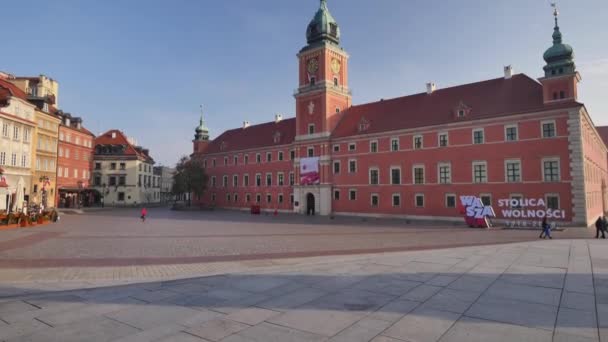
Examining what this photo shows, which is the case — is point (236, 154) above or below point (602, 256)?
above

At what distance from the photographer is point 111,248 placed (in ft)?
53.1

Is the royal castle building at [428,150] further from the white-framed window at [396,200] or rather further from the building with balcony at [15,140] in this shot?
the building with balcony at [15,140]

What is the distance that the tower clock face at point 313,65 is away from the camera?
5034 centimetres

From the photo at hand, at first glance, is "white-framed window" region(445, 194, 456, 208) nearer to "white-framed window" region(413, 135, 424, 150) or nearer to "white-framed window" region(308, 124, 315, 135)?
"white-framed window" region(413, 135, 424, 150)

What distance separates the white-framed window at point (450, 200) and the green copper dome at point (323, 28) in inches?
1147

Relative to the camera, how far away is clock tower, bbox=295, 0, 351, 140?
48.8 metres

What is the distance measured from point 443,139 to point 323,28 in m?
25.3

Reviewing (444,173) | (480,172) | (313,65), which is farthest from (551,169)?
(313,65)

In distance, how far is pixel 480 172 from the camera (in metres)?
34.2

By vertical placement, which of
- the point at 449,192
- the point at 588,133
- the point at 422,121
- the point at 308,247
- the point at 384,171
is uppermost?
the point at 422,121

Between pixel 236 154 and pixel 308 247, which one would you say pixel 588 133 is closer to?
pixel 308 247

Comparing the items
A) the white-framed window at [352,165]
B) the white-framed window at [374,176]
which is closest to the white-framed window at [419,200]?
the white-framed window at [374,176]

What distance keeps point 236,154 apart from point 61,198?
2944cm

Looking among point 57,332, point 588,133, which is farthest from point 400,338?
point 588,133
